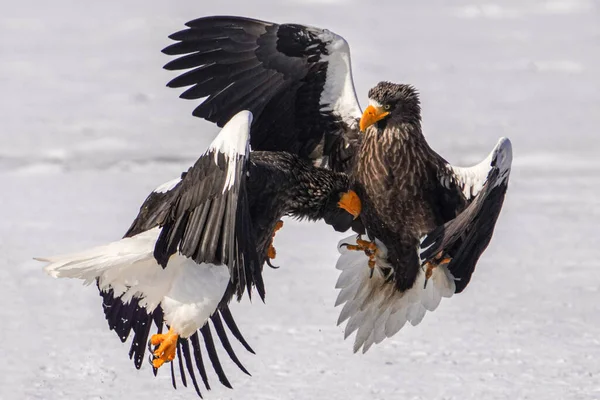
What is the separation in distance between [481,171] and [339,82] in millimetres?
821

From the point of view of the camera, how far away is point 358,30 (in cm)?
1230

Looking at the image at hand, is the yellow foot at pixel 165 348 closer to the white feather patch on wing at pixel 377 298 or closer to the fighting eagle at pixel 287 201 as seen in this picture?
the fighting eagle at pixel 287 201

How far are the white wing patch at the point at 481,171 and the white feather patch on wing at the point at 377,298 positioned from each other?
1.59ft

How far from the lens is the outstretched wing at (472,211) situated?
512 centimetres

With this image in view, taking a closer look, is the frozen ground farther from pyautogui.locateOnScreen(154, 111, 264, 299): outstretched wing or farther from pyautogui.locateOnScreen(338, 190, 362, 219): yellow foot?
pyautogui.locateOnScreen(154, 111, 264, 299): outstretched wing

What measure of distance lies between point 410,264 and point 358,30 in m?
6.83

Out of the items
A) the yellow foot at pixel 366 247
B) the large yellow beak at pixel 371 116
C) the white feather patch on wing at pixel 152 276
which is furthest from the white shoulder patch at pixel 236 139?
the yellow foot at pixel 366 247

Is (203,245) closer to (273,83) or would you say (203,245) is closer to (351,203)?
(351,203)

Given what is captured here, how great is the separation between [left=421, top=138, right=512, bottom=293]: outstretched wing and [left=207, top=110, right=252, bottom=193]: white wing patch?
3.14 ft

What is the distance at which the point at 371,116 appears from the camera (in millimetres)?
5406

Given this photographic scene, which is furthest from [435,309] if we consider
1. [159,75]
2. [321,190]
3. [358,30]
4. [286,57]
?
[358,30]

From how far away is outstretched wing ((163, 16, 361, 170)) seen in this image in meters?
5.79

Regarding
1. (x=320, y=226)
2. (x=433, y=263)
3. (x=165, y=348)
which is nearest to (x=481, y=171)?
(x=433, y=263)

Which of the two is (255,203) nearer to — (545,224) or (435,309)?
(435,309)
